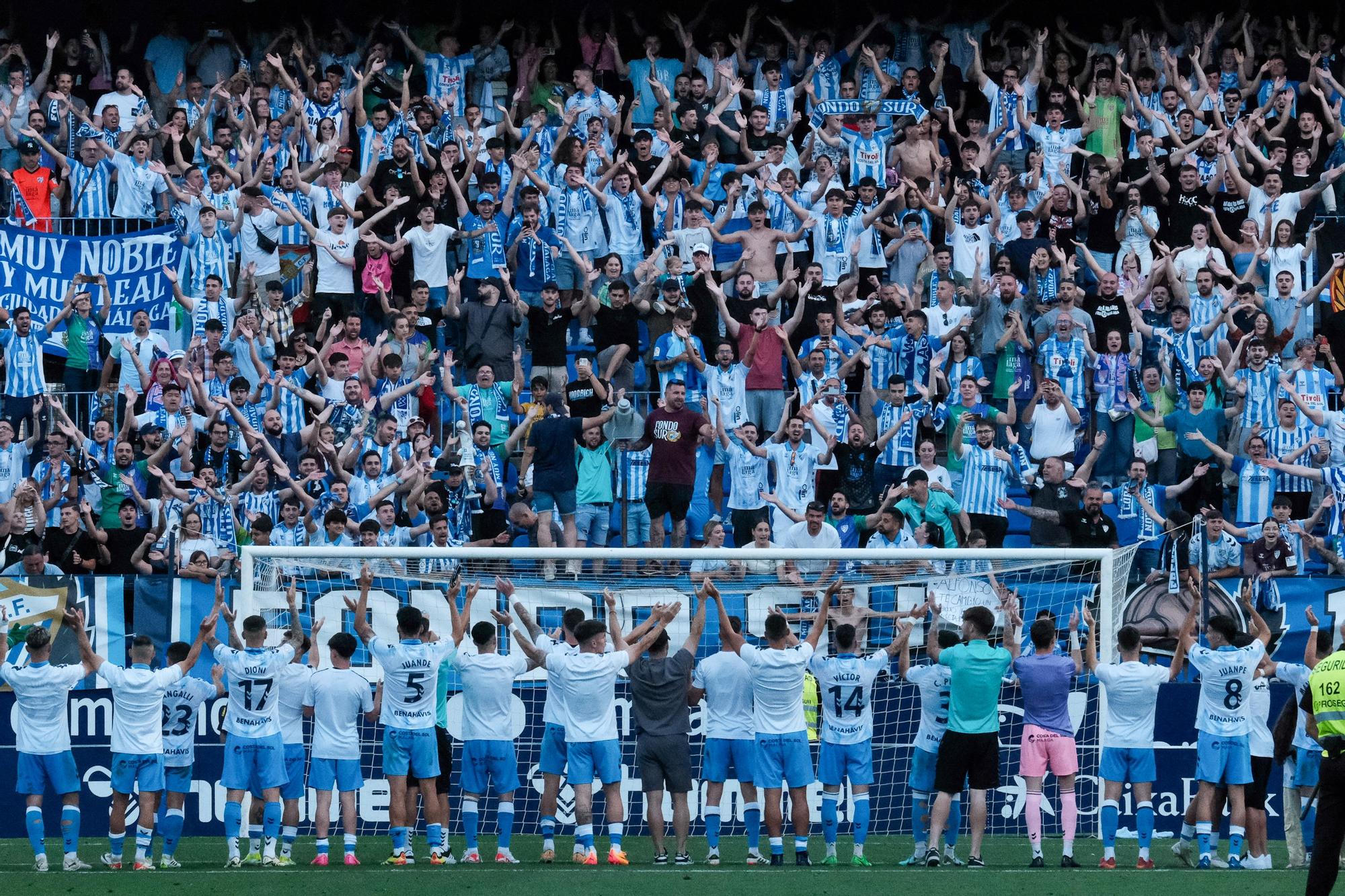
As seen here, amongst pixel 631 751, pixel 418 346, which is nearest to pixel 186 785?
pixel 631 751

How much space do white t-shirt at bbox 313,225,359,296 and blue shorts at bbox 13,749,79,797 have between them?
909 centimetres

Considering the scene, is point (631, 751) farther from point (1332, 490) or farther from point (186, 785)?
point (1332, 490)

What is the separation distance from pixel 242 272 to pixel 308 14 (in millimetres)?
5985

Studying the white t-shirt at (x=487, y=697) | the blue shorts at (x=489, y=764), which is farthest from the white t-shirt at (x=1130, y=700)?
the blue shorts at (x=489, y=764)

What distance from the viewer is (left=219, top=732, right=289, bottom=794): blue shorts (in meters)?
14.4

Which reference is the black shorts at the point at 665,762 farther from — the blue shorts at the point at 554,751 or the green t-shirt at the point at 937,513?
the green t-shirt at the point at 937,513

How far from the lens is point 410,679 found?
14.6 meters

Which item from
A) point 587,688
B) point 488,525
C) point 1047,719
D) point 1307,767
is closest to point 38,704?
point 587,688

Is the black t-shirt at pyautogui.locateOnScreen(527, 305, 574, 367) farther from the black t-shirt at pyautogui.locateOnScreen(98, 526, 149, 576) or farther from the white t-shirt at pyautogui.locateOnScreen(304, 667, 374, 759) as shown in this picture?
the white t-shirt at pyautogui.locateOnScreen(304, 667, 374, 759)

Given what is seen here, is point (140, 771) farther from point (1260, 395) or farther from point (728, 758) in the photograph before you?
point (1260, 395)

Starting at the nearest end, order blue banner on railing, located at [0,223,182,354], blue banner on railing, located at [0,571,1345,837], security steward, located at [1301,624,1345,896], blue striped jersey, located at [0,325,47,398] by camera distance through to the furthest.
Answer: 1. security steward, located at [1301,624,1345,896]
2. blue banner on railing, located at [0,571,1345,837]
3. blue striped jersey, located at [0,325,47,398]
4. blue banner on railing, located at [0,223,182,354]

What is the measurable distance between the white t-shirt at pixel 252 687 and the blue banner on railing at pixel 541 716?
2054mm

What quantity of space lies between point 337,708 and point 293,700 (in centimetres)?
50

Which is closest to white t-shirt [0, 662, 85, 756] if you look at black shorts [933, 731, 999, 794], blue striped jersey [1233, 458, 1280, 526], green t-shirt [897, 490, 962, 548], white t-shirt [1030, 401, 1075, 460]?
black shorts [933, 731, 999, 794]
